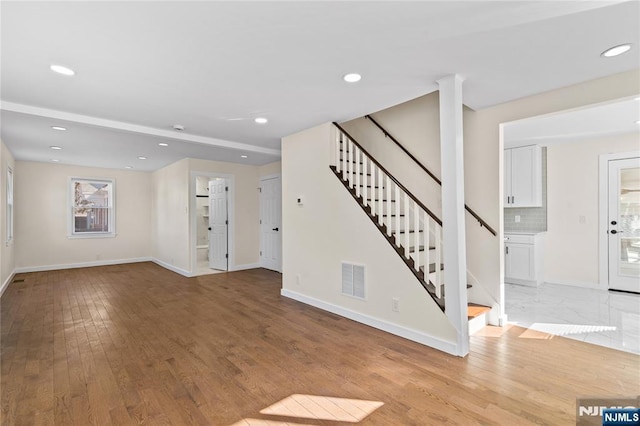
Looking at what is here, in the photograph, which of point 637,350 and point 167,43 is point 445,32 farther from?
Answer: point 637,350

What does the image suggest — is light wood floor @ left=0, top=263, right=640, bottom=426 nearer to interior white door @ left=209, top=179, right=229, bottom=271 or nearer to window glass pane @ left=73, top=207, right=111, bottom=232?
interior white door @ left=209, top=179, right=229, bottom=271

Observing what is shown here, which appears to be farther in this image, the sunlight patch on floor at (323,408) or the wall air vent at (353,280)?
the wall air vent at (353,280)

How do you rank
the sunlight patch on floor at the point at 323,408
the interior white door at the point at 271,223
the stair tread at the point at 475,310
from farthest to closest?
the interior white door at the point at 271,223 → the stair tread at the point at 475,310 → the sunlight patch on floor at the point at 323,408

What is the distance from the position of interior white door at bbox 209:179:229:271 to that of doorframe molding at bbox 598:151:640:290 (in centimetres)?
694

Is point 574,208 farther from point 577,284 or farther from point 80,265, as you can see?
point 80,265

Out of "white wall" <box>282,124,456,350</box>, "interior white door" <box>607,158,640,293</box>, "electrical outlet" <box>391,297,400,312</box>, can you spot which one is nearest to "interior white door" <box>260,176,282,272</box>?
"white wall" <box>282,124,456,350</box>

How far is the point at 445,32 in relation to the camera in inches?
Result: 78.1

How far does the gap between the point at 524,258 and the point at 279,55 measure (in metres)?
5.04

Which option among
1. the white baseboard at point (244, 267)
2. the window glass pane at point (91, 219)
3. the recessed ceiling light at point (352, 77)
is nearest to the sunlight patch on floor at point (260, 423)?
the recessed ceiling light at point (352, 77)

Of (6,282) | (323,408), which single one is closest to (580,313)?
(323,408)

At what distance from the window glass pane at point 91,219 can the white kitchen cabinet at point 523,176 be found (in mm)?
9287

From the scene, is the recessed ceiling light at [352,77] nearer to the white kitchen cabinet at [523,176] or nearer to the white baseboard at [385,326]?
the white baseboard at [385,326]

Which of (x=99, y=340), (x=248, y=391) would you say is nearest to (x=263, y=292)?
(x=99, y=340)

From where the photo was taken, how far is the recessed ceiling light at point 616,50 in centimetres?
216
